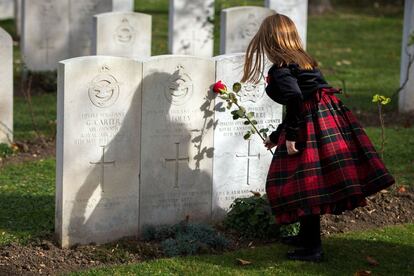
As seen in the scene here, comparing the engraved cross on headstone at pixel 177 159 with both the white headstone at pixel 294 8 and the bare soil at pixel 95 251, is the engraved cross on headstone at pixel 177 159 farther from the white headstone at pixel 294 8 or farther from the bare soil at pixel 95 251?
the white headstone at pixel 294 8

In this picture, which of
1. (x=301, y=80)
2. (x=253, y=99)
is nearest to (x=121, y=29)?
(x=253, y=99)

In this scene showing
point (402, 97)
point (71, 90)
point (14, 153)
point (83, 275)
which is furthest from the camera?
point (402, 97)

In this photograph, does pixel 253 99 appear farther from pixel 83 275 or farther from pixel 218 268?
pixel 83 275

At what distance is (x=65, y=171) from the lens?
649cm

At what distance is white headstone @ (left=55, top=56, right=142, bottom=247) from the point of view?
21.2ft

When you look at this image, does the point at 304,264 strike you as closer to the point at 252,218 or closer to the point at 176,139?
the point at 252,218

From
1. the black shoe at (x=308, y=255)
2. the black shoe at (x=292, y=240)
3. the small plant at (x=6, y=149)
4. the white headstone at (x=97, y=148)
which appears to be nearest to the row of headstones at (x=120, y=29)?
the small plant at (x=6, y=149)

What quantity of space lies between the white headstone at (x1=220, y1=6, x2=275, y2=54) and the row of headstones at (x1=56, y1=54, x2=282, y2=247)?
173 inches

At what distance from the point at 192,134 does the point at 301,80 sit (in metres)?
1.13

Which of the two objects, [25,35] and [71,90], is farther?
[25,35]

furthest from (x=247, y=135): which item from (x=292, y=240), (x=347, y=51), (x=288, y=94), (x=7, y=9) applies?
(x=7, y=9)

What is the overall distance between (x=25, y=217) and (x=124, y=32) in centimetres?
487

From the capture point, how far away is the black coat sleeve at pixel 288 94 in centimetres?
608

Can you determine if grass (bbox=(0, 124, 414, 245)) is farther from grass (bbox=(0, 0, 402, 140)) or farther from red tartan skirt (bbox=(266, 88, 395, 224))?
red tartan skirt (bbox=(266, 88, 395, 224))
